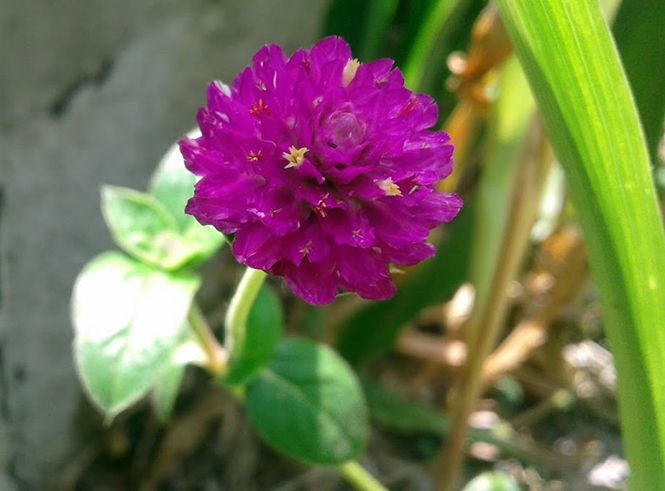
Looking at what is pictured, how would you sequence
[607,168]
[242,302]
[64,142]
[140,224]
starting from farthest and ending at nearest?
[64,142]
[140,224]
[242,302]
[607,168]

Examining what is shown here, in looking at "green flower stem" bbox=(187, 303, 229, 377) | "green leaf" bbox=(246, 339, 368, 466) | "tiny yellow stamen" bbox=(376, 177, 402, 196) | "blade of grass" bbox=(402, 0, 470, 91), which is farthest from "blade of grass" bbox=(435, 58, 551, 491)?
"tiny yellow stamen" bbox=(376, 177, 402, 196)

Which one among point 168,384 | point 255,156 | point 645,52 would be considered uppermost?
point 645,52

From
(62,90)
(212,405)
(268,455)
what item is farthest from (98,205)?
(268,455)

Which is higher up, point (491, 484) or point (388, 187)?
point (388, 187)

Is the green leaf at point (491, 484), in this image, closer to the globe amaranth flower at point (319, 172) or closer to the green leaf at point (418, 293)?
the green leaf at point (418, 293)

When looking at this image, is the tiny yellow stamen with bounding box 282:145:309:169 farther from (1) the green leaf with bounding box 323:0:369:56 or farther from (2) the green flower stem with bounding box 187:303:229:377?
(1) the green leaf with bounding box 323:0:369:56

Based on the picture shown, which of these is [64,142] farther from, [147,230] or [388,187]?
[388,187]

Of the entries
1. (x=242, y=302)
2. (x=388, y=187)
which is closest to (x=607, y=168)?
(x=388, y=187)
